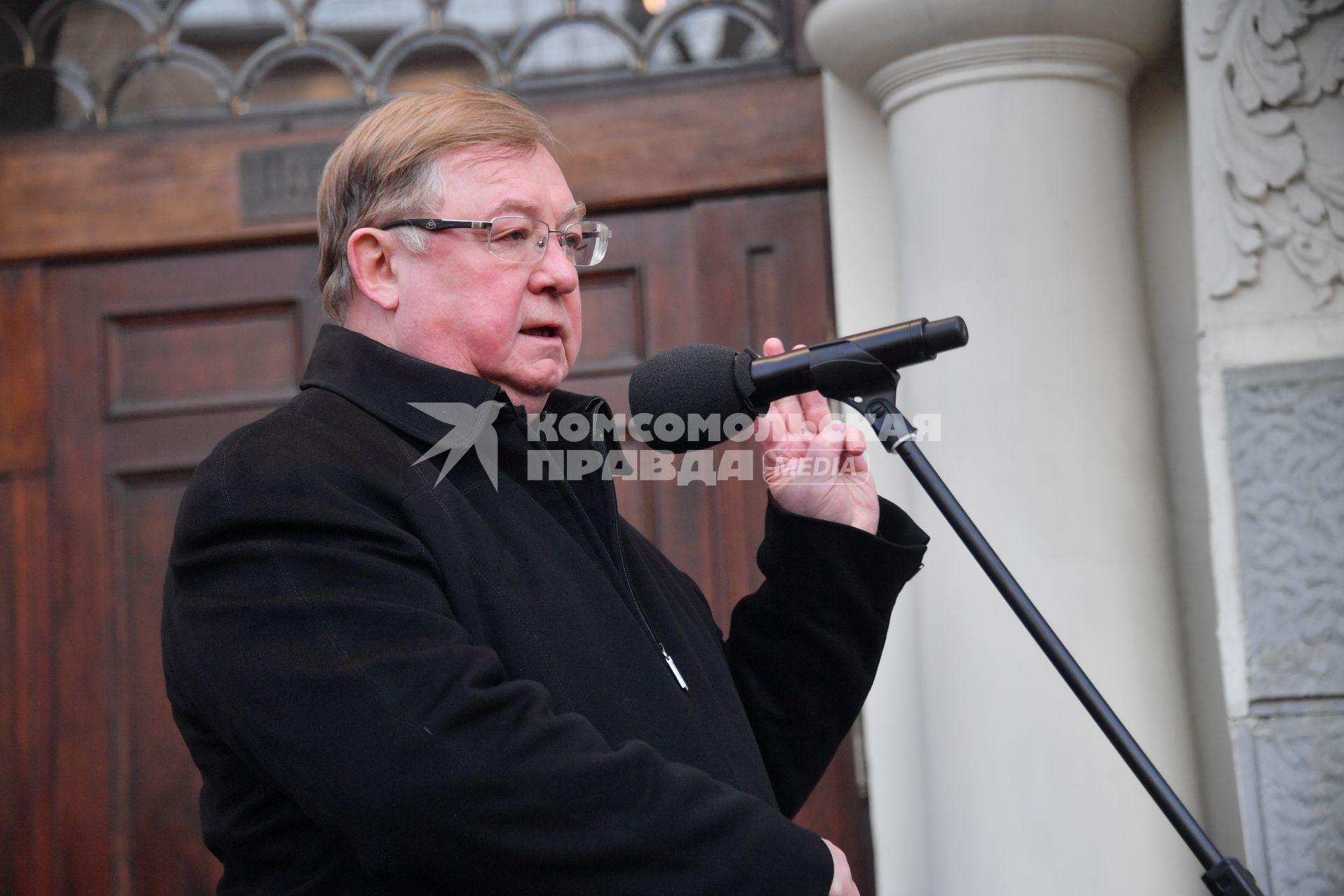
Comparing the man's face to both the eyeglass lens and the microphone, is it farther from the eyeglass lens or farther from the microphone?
the microphone

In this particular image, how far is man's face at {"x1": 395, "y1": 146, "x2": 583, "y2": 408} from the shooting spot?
58.7 inches

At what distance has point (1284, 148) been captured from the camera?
6.66 ft

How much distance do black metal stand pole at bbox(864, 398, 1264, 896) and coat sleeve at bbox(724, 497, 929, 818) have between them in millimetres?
360

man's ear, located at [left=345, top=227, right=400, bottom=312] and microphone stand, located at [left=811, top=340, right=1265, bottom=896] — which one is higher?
man's ear, located at [left=345, top=227, right=400, bottom=312]

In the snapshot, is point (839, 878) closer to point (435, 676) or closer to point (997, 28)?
point (435, 676)

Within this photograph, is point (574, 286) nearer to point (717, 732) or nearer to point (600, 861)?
point (717, 732)

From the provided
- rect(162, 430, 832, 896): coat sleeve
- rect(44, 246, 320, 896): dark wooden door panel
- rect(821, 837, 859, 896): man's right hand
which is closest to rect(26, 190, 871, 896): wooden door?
rect(44, 246, 320, 896): dark wooden door panel

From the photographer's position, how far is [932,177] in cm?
231

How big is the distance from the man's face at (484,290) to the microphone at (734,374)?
0.16 metres

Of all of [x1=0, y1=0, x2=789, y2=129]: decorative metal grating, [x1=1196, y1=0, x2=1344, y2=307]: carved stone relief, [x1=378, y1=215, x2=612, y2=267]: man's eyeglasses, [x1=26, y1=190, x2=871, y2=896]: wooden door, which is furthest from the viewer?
[x1=0, y1=0, x2=789, y2=129]: decorative metal grating

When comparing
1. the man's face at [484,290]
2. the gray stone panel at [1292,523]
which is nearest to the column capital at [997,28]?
the gray stone panel at [1292,523]

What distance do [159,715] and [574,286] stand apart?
1612 mm

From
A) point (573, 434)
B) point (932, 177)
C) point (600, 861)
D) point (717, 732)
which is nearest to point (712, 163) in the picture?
point (932, 177)

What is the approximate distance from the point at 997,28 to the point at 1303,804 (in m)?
1.36
